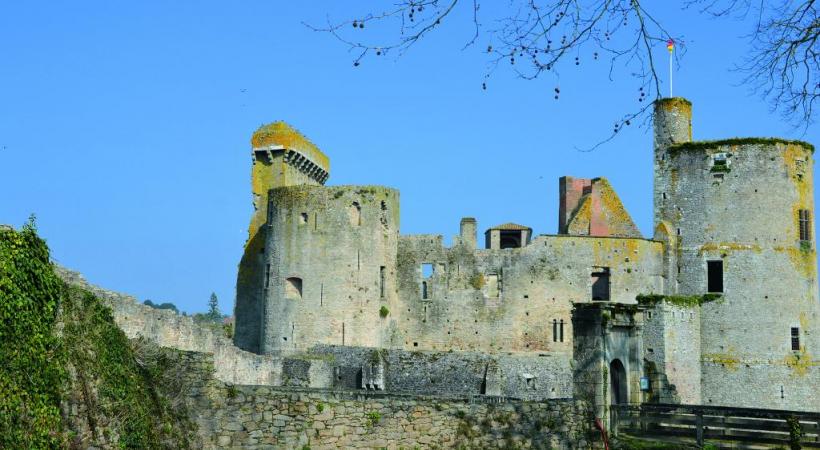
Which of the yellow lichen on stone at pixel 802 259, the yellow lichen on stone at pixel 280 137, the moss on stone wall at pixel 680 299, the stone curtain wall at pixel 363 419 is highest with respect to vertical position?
the yellow lichen on stone at pixel 280 137

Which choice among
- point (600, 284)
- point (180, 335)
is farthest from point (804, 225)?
point (180, 335)

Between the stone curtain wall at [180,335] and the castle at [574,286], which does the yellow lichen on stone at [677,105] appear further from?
the stone curtain wall at [180,335]

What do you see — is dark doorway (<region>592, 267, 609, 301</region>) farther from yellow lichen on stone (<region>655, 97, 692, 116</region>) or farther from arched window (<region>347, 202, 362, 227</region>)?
arched window (<region>347, 202, 362, 227</region>)

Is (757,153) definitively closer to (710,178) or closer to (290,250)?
(710,178)

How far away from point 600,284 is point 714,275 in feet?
17.6

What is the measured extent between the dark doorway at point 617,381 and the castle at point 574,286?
12.3 metres

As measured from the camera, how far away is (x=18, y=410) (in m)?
16.0

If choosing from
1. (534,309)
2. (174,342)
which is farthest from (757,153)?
(174,342)

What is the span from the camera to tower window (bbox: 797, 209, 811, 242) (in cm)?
4638

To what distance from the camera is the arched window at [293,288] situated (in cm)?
4709

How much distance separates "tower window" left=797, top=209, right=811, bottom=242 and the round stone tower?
4 centimetres

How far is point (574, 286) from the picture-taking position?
49.8 metres

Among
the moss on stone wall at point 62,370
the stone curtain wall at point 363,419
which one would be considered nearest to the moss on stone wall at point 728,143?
the stone curtain wall at point 363,419

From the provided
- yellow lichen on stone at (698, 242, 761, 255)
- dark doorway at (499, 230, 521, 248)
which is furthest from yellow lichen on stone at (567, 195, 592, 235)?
yellow lichen on stone at (698, 242, 761, 255)
